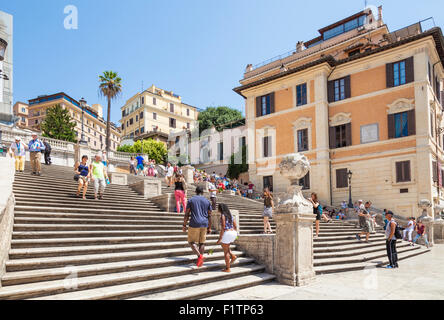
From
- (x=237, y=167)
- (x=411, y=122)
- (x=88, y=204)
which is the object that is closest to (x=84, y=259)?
(x=88, y=204)

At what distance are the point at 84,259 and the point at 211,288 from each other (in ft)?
7.93

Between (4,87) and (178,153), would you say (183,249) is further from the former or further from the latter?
(178,153)

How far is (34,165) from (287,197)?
414 inches

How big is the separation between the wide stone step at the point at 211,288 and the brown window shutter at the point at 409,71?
21.3 metres

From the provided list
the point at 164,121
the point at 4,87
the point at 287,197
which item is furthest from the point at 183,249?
the point at 164,121

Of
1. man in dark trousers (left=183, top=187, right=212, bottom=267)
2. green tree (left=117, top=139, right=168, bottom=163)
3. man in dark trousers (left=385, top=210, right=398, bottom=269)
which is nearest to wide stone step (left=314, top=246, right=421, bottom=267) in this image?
man in dark trousers (left=385, top=210, right=398, bottom=269)

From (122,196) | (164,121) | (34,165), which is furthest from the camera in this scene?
(164,121)

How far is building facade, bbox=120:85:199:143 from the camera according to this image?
65188mm

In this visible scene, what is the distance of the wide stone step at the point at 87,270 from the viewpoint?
5.14 metres

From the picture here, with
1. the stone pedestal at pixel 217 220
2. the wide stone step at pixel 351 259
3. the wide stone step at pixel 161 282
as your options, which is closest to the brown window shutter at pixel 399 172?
the wide stone step at pixel 351 259

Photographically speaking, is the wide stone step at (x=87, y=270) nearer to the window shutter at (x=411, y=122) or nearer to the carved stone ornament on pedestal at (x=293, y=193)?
the carved stone ornament on pedestal at (x=293, y=193)

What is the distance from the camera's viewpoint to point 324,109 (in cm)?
2666

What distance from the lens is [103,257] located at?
647 cm

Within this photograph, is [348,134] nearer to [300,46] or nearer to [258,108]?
[258,108]
